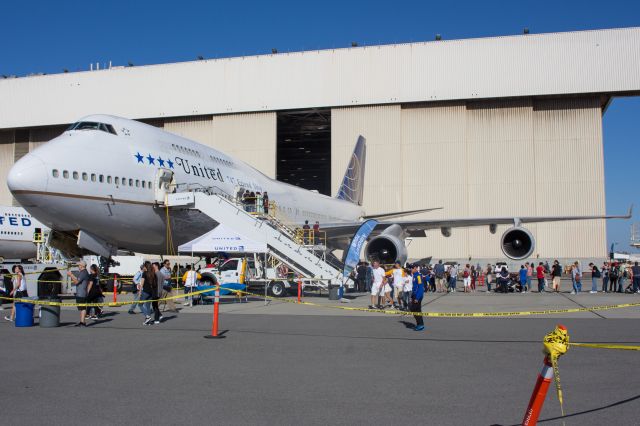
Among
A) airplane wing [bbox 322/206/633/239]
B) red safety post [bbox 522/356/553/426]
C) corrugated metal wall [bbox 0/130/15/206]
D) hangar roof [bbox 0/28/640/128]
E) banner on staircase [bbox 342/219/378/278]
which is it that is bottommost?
red safety post [bbox 522/356/553/426]

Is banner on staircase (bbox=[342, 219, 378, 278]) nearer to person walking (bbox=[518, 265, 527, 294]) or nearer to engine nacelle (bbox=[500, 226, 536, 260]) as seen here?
engine nacelle (bbox=[500, 226, 536, 260])

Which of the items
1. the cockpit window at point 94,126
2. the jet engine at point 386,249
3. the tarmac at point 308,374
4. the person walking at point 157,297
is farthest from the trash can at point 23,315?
the jet engine at point 386,249

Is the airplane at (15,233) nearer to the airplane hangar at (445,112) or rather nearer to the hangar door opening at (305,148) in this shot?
the airplane hangar at (445,112)

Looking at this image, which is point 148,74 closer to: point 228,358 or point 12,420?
point 228,358

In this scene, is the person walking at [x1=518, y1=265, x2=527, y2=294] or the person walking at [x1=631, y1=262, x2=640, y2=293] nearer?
the person walking at [x1=631, y1=262, x2=640, y2=293]

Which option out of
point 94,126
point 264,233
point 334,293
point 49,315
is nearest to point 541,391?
point 49,315

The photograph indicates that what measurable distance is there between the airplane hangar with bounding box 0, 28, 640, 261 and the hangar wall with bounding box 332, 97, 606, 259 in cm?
7

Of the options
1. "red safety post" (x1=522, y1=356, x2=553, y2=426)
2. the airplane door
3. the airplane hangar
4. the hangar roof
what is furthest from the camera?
the airplane hangar

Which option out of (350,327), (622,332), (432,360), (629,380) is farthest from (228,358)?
(622,332)

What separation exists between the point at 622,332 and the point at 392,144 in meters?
28.7

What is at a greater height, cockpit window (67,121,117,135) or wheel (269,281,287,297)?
cockpit window (67,121,117,135)

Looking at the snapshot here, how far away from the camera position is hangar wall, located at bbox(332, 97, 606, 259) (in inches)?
1460

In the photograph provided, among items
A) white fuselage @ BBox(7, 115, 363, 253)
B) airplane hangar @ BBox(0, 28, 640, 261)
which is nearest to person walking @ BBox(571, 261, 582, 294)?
white fuselage @ BBox(7, 115, 363, 253)

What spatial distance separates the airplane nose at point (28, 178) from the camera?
14.7m
